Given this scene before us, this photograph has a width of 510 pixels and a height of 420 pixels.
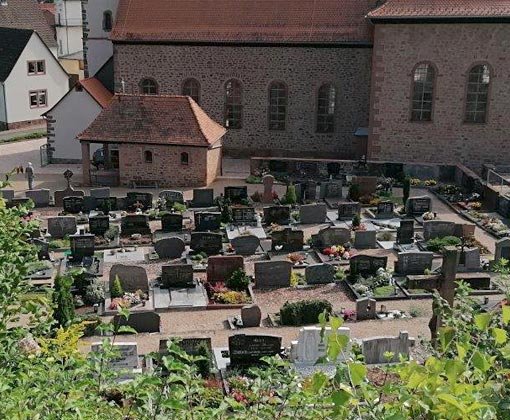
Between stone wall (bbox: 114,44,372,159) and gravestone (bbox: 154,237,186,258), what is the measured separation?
13875 millimetres

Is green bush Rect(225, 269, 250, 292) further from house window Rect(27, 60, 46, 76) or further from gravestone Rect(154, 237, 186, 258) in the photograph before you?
house window Rect(27, 60, 46, 76)

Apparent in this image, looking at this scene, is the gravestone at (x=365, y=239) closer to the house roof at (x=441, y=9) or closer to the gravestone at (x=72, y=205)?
the gravestone at (x=72, y=205)

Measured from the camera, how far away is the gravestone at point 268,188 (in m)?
28.4

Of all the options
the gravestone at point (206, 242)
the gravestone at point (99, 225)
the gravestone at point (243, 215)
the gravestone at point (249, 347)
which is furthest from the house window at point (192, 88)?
the gravestone at point (249, 347)

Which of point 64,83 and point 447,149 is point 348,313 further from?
point 64,83

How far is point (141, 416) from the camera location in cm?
643

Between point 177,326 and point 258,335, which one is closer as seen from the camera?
point 258,335

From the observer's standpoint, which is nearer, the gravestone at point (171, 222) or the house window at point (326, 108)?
the gravestone at point (171, 222)

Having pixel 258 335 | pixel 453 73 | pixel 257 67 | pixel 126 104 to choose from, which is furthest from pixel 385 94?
pixel 258 335

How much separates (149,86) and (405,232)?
17.0 metres

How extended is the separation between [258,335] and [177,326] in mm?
3405

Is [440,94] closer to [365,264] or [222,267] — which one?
[365,264]

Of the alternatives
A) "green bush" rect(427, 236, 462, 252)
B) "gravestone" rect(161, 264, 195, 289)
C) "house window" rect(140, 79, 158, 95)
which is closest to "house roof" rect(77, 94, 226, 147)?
"house window" rect(140, 79, 158, 95)

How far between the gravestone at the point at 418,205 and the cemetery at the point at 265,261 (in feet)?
0.12
